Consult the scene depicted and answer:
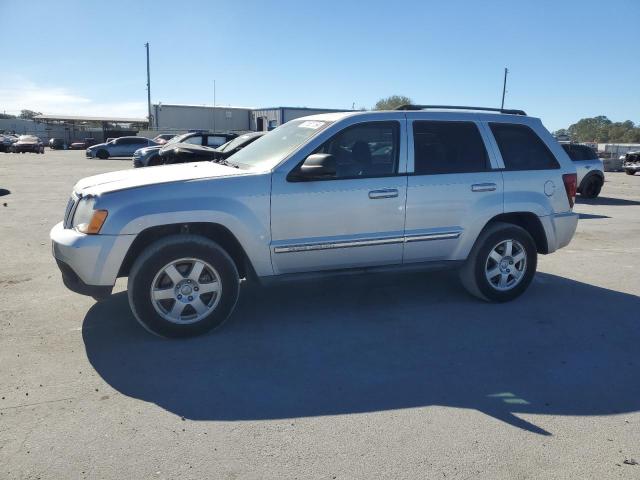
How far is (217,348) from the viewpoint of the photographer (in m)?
4.11

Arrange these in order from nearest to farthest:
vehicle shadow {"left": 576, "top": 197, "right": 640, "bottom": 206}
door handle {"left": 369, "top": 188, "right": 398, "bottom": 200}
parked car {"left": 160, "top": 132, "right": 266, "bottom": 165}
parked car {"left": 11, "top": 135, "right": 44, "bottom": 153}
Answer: door handle {"left": 369, "top": 188, "right": 398, "bottom": 200} < parked car {"left": 160, "top": 132, "right": 266, "bottom": 165} < vehicle shadow {"left": 576, "top": 197, "right": 640, "bottom": 206} < parked car {"left": 11, "top": 135, "right": 44, "bottom": 153}

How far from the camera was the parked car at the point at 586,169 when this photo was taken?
1472 cm

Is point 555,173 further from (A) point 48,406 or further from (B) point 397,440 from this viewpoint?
(A) point 48,406

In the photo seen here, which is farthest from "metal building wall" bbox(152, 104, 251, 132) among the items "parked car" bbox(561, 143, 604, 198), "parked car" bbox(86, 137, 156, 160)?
"parked car" bbox(561, 143, 604, 198)

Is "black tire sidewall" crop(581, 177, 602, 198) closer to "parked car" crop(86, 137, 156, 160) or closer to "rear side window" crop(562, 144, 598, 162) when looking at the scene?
"rear side window" crop(562, 144, 598, 162)

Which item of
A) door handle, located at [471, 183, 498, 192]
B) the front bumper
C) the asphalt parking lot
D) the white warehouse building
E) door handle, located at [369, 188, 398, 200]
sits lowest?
the asphalt parking lot

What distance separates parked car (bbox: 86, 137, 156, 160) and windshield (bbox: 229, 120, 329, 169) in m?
31.6

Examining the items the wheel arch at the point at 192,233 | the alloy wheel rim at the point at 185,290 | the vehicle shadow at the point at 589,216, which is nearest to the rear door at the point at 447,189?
the wheel arch at the point at 192,233

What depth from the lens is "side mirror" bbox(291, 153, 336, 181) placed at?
427cm

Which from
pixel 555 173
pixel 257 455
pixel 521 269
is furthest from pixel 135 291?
pixel 555 173

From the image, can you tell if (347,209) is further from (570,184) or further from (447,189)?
(570,184)

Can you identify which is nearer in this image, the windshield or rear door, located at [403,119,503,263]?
the windshield

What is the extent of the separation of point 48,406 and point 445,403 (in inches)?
97.9

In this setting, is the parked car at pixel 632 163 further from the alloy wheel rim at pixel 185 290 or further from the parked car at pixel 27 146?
the parked car at pixel 27 146
